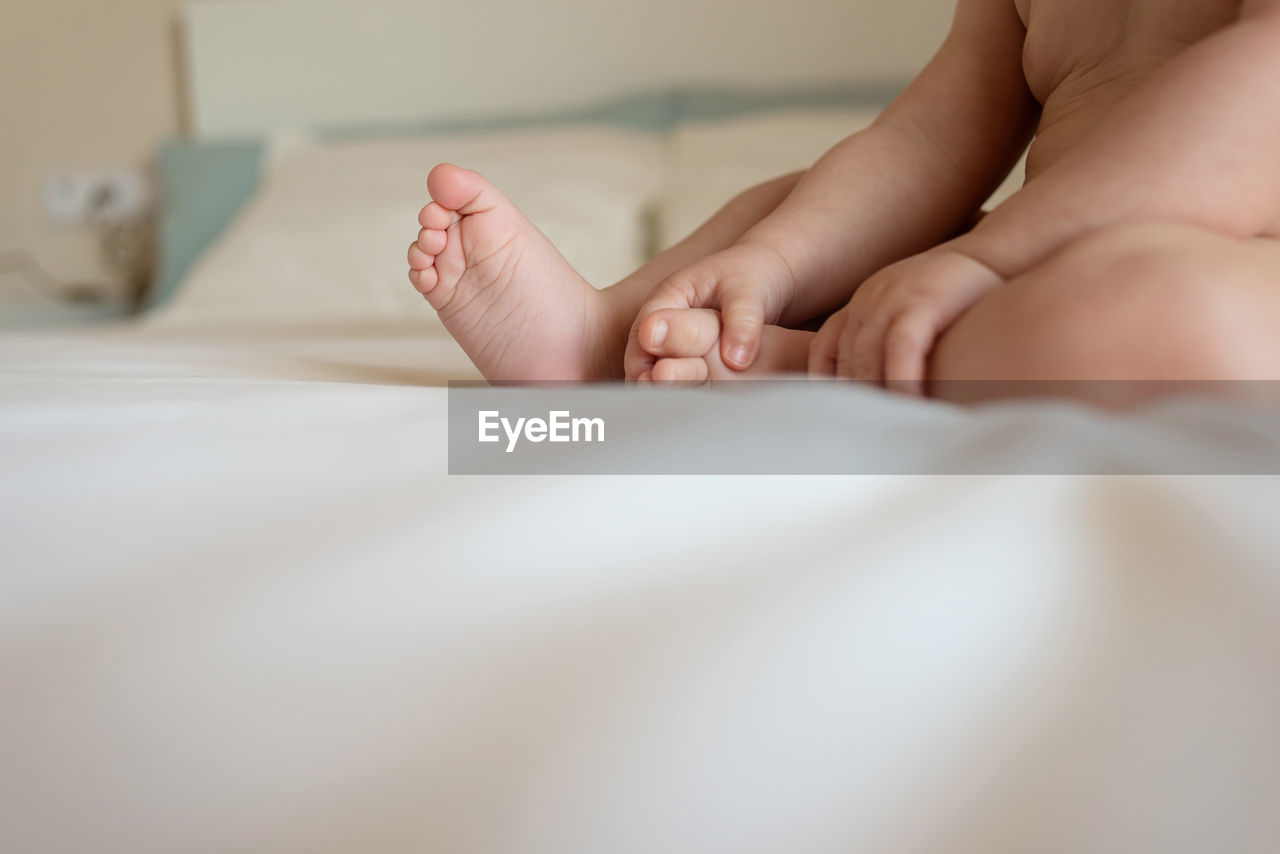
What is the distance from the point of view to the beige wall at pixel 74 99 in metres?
2.87

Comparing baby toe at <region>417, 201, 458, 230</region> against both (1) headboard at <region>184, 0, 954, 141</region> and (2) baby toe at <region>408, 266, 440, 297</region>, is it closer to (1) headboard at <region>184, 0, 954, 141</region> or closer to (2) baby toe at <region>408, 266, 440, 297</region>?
(2) baby toe at <region>408, 266, 440, 297</region>

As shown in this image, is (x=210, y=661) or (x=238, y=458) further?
(x=238, y=458)

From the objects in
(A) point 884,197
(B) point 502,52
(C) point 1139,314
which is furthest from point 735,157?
(C) point 1139,314

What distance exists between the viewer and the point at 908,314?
1.88 ft

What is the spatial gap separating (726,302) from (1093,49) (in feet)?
1.40

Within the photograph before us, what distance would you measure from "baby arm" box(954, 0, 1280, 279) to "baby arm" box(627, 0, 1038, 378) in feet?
0.61

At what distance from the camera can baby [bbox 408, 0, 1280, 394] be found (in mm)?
471

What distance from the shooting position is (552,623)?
0.29 m

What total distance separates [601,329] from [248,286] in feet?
4.97

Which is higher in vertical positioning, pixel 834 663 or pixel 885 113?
pixel 885 113

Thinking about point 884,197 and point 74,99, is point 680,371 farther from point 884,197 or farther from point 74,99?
point 74,99

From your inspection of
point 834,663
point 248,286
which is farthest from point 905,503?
point 248,286

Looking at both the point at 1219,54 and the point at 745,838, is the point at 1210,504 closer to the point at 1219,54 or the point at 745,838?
the point at 745,838

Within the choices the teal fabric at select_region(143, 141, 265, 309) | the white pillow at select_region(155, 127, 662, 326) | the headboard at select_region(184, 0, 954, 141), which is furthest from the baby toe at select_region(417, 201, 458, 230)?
the teal fabric at select_region(143, 141, 265, 309)
